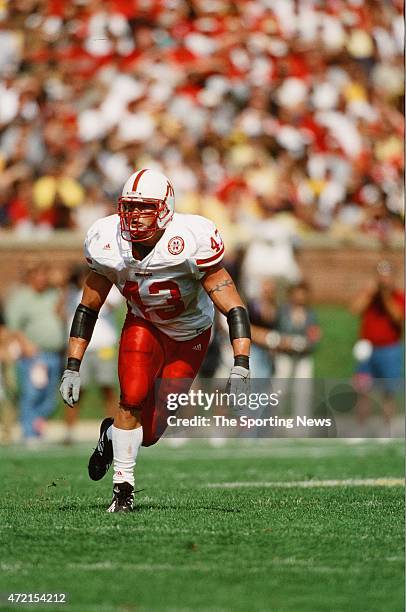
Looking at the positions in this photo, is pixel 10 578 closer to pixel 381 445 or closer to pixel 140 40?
pixel 381 445

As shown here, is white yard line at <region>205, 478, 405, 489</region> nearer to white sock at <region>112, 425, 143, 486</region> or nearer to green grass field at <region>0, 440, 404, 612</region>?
green grass field at <region>0, 440, 404, 612</region>

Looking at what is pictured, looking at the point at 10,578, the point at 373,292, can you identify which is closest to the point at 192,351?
the point at 10,578

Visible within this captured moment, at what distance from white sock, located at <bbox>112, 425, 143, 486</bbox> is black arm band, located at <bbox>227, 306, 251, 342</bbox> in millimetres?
707

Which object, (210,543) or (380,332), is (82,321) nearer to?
(210,543)

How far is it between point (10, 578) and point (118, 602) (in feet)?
1.95

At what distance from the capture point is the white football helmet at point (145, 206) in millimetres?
6512

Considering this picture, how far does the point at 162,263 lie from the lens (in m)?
6.62

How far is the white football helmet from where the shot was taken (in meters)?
6.51

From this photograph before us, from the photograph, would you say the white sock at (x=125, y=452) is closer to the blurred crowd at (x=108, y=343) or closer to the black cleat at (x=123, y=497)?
the black cleat at (x=123, y=497)

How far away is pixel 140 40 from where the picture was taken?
16188 millimetres

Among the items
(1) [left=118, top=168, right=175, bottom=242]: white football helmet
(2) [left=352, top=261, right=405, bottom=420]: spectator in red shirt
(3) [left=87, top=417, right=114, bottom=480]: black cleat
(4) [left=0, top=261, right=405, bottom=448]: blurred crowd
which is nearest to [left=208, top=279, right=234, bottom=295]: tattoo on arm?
(1) [left=118, top=168, right=175, bottom=242]: white football helmet

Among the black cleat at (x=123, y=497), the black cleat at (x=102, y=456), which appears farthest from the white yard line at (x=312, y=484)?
the black cleat at (x=123, y=497)

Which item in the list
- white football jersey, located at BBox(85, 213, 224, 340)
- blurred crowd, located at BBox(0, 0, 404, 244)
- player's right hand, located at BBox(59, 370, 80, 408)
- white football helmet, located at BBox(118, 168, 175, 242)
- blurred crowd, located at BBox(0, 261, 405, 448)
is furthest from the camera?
blurred crowd, located at BBox(0, 0, 404, 244)

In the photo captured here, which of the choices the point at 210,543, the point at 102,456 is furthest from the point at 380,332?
the point at 210,543
